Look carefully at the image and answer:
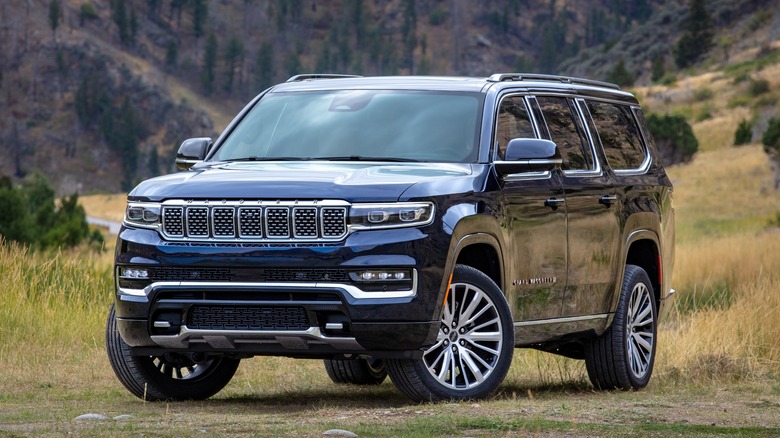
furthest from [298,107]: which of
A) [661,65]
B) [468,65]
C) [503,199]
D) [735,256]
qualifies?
[468,65]

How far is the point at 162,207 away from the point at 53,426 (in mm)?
1458

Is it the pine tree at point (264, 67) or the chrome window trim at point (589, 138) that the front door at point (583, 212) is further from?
the pine tree at point (264, 67)

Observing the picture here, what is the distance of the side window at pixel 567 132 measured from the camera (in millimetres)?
9273

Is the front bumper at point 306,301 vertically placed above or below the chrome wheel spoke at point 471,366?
above

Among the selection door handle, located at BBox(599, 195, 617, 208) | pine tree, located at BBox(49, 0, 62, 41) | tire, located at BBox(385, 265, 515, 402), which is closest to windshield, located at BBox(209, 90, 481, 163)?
tire, located at BBox(385, 265, 515, 402)

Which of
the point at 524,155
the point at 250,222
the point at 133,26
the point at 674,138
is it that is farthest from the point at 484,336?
the point at 133,26

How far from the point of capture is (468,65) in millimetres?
195875

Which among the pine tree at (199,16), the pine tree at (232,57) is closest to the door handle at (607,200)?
the pine tree at (232,57)

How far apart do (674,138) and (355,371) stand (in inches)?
2222

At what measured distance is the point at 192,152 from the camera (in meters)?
9.02

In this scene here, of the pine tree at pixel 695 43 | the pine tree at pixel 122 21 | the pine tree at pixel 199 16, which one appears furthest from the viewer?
the pine tree at pixel 199 16

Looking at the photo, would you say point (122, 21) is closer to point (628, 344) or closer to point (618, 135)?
point (618, 135)

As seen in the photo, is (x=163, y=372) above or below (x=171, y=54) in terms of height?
below

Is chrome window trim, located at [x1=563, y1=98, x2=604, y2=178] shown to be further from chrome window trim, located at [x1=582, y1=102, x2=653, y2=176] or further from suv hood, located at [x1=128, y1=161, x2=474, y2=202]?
suv hood, located at [x1=128, y1=161, x2=474, y2=202]
